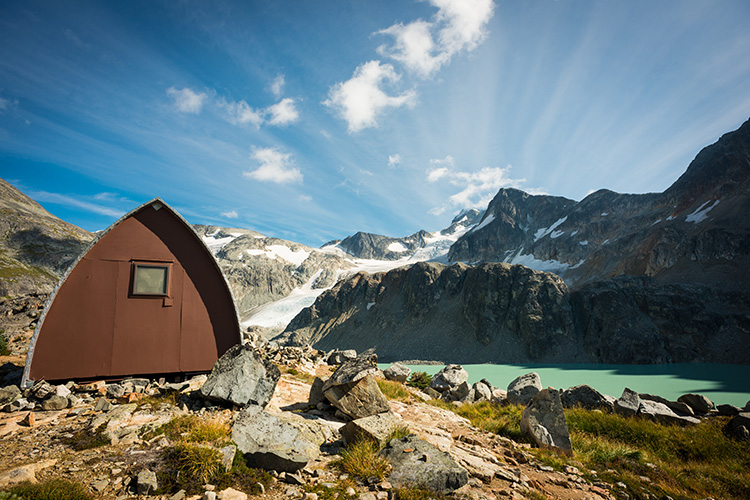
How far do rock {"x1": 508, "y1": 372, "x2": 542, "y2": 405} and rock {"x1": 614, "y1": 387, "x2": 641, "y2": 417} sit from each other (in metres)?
3.29

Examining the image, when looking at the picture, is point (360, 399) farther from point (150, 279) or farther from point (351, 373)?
point (150, 279)

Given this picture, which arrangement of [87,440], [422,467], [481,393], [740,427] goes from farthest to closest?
[481,393], [740,427], [87,440], [422,467]

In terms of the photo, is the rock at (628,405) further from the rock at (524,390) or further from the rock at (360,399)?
the rock at (360,399)

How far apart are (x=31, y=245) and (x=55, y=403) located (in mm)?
128416

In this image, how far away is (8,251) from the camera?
9144 cm

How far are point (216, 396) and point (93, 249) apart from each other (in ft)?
26.8

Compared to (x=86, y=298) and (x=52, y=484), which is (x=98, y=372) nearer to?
(x=86, y=298)

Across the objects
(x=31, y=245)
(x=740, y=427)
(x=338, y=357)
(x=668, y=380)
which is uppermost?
(x=31, y=245)

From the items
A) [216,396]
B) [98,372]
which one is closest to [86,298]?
[98,372]

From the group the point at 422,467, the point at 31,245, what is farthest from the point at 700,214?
the point at 31,245

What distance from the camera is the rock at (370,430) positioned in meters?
7.89

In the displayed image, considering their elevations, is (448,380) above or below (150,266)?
below

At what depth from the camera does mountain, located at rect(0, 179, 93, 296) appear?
246ft

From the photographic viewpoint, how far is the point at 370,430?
800 centimetres
